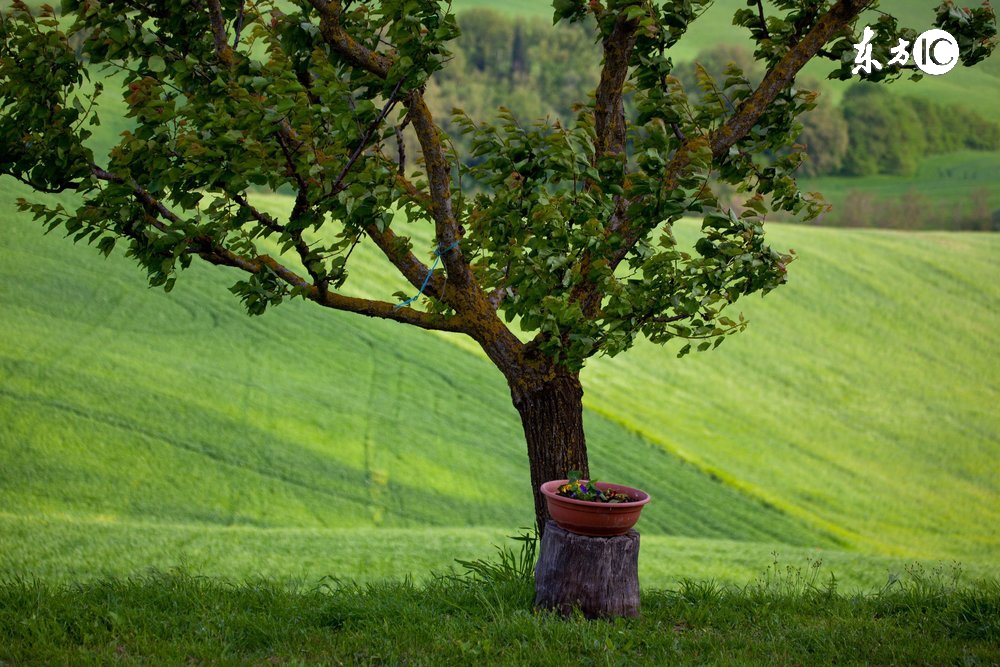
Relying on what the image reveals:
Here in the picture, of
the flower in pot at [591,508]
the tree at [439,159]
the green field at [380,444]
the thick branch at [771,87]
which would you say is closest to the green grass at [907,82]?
the green field at [380,444]

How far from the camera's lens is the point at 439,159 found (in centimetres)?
678

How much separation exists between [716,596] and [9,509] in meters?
8.65

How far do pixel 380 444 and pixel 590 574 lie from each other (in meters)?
9.28

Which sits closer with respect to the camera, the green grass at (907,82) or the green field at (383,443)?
the green field at (383,443)

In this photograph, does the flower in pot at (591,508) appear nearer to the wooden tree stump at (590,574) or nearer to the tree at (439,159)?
the wooden tree stump at (590,574)

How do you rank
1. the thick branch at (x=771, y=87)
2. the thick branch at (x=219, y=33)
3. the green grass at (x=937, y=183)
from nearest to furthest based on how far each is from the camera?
the thick branch at (x=219, y=33)
the thick branch at (x=771, y=87)
the green grass at (x=937, y=183)

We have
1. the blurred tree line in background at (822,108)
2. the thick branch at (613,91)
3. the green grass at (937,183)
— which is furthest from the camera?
the green grass at (937,183)

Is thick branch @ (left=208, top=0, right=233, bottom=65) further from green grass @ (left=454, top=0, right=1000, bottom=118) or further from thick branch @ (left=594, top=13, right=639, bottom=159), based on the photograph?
green grass @ (left=454, top=0, right=1000, bottom=118)

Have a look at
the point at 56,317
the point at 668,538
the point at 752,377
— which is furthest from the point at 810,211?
the point at 752,377

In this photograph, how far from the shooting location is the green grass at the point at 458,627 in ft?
18.8

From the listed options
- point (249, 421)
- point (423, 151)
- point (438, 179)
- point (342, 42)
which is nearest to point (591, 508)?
point (438, 179)

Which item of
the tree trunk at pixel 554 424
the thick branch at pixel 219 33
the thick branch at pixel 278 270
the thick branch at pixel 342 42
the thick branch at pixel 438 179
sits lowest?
the tree trunk at pixel 554 424

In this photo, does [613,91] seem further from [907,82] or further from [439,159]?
[907,82]

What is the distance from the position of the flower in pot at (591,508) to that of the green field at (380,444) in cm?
430
